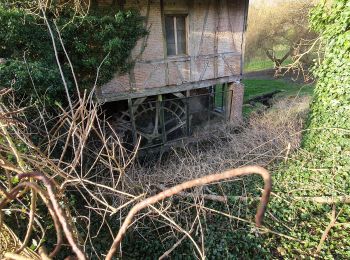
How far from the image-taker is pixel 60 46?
6.62m

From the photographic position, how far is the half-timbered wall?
7973mm

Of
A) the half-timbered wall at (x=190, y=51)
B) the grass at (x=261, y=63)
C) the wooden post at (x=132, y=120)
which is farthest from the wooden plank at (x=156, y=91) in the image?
the grass at (x=261, y=63)

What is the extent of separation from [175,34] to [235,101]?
4076 millimetres

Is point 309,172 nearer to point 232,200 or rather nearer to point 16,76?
point 232,200

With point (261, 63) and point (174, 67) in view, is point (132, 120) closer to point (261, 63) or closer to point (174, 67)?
point (174, 67)

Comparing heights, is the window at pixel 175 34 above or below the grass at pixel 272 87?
above

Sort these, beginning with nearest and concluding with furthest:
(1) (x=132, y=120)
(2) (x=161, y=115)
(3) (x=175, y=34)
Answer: (3) (x=175, y=34) < (1) (x=132, y=120) < (2) (x=161, y=115)

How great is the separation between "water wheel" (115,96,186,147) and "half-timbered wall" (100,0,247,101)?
0.80 metres

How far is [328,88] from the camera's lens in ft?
19.3

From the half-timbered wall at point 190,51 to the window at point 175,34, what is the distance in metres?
0.20

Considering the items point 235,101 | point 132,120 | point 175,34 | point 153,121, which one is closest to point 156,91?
point 132,120

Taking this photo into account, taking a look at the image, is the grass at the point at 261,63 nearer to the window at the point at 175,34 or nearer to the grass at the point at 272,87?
the grass at the point at 272,87

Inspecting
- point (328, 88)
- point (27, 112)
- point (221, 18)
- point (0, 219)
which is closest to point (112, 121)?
point (27, 112)

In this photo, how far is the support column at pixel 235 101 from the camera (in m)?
10.6
